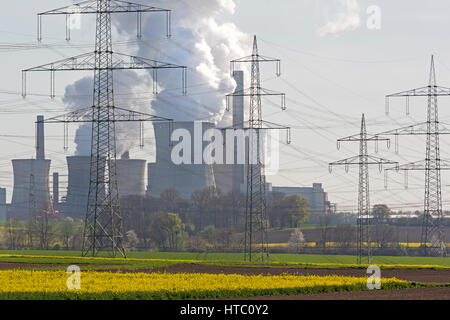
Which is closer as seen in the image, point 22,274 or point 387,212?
point 22,274

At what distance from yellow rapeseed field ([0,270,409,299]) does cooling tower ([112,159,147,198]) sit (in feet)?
Result: 439

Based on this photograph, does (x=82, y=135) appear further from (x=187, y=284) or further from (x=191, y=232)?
(x=187, y=284)

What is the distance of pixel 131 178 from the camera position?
185625 millimetres

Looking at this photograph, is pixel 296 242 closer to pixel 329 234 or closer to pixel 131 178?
pixel 329 234

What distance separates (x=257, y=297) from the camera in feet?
108

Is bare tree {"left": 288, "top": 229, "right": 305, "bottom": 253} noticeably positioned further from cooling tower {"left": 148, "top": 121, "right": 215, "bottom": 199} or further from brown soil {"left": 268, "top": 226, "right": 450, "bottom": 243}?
cooling tower {"left": 148, "top": 121, "right": 215, "bottom": 199}

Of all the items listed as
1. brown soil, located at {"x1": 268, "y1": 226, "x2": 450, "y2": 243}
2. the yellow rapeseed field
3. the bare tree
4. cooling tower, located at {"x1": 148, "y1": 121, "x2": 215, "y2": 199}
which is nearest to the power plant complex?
cooling tower, located at {"x1": 148, "y1": 121, "x2": 215, "y2": 199}

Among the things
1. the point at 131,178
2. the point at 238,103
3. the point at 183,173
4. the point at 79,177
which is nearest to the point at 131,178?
the point at 131,178

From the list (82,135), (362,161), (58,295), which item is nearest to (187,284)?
(58,295)

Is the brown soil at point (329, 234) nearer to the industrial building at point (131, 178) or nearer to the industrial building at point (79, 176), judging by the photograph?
the industrial building at point (131, 178)

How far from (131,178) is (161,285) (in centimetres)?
15044

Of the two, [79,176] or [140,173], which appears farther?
[140,173]

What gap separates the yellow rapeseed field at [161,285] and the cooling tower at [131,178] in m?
134
